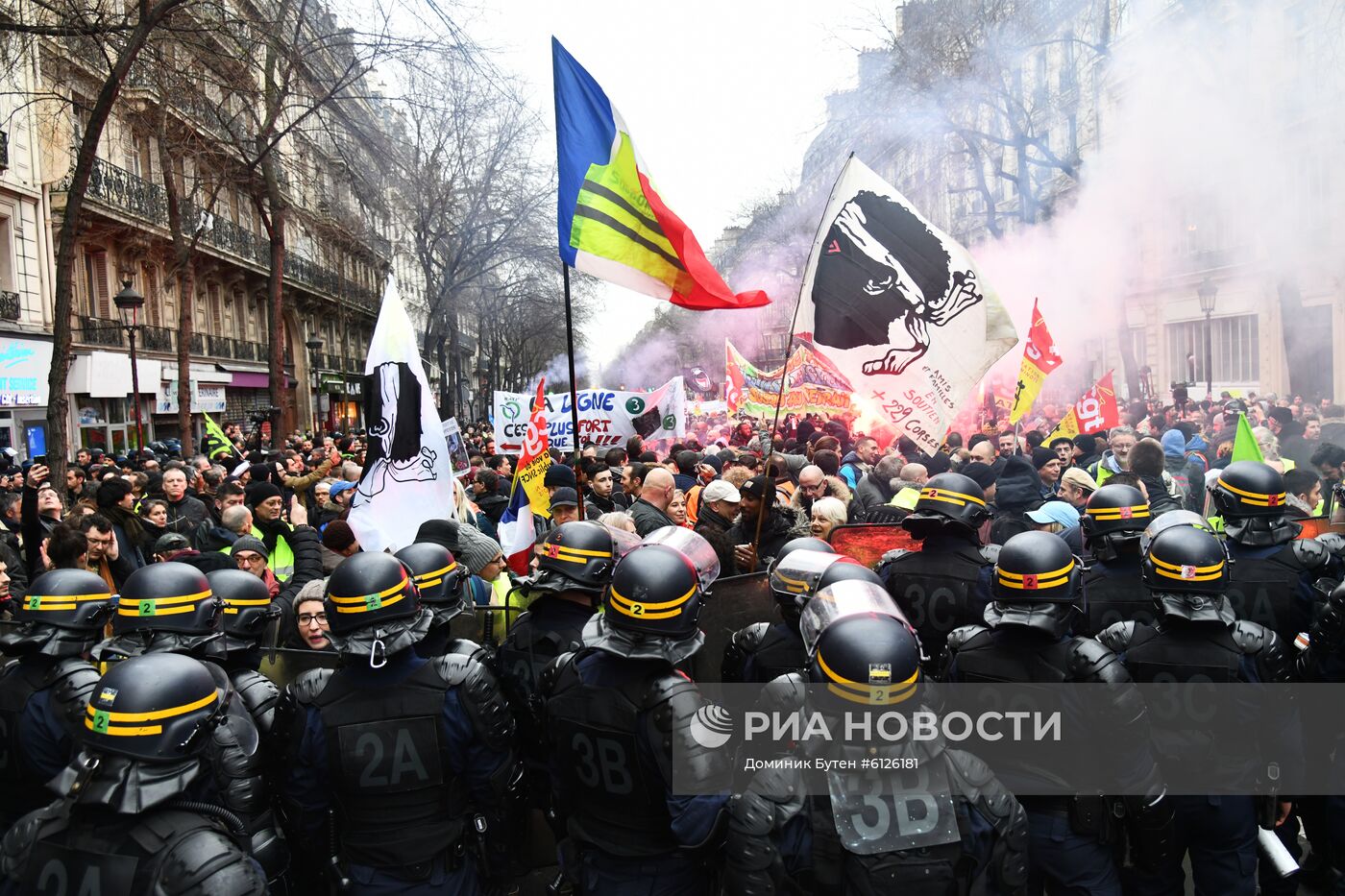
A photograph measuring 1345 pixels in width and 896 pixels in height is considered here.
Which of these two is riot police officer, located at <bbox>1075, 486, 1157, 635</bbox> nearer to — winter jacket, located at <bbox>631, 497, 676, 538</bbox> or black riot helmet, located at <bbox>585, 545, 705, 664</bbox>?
black riot helmet, located at <bbox>585, 545, 705, 664</bbox>

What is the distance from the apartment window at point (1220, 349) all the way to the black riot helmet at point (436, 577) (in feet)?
86.8

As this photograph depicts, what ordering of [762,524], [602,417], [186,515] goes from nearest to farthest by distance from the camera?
[762,524] < [186,515] < [602,417]

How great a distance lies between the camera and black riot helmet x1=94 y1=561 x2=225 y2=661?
327 cm

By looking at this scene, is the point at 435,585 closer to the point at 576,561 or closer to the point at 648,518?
the point at 576,561

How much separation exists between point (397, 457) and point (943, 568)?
3384mm

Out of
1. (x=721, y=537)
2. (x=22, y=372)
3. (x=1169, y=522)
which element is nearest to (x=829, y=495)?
(x=721, y=537)

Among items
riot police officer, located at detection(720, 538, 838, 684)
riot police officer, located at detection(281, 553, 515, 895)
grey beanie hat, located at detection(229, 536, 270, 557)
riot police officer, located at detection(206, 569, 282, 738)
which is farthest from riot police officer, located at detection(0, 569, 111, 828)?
riot police officer, located at detection(720, 538, 838, 684)

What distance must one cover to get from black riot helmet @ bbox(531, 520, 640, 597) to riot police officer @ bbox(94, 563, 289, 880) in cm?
107

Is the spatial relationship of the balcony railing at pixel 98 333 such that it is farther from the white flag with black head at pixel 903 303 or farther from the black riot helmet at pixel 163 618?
the black riot helmet at pixel 163 618

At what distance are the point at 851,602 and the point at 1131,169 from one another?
2600 cm

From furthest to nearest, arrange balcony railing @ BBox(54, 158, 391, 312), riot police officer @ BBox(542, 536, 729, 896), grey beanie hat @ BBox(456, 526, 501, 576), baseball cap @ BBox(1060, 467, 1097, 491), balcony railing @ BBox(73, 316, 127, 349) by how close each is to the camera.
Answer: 1. balcony railing @ BBox(54, 158, 391, 312)
2. balcony railing @ BBox(73, 316, 127, 349)
3. baseball cap @ BBox(1060, 467, 1097, 491)
4. grey beanie hat @ BBox(456, 526, 501, 576)
5. riot police officer @ BBox(542, 536, 729, 896)

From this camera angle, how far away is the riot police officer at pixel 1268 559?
158 inches

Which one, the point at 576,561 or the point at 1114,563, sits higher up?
the point at 576,561

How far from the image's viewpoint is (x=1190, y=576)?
333 cm
